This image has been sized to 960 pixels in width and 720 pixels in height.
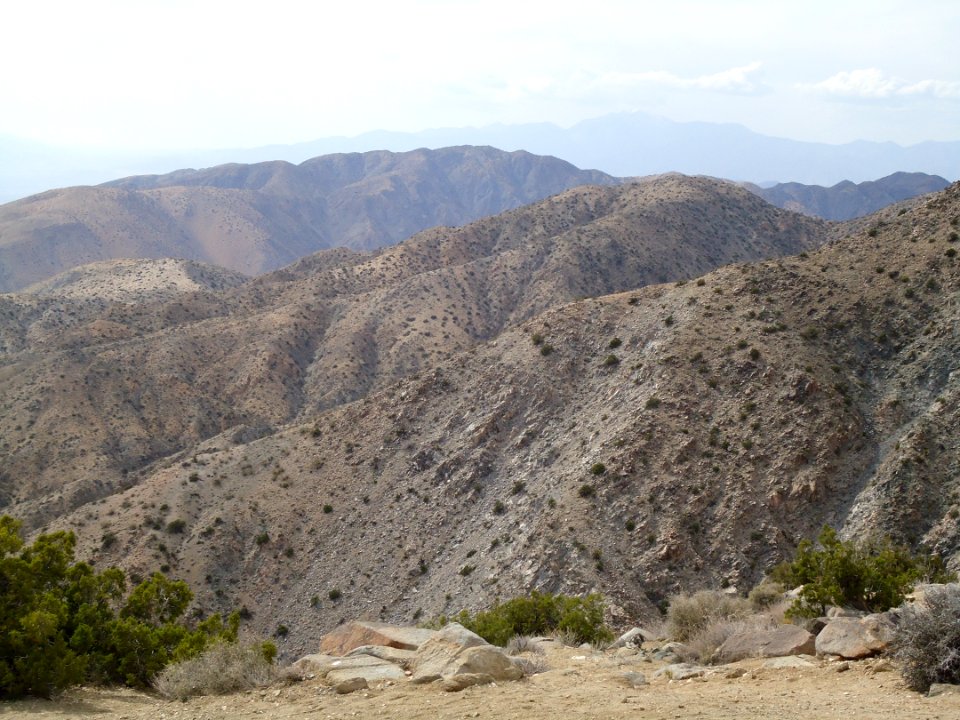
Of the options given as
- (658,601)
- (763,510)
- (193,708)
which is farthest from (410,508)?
(193,708)

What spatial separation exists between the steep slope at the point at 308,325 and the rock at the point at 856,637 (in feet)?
170

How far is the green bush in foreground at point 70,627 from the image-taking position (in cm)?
1534

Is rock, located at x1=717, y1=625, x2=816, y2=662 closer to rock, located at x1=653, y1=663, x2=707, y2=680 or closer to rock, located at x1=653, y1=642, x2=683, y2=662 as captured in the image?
rock, located at x1=653, y1=663, x2=707, y2=680

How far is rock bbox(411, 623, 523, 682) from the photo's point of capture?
1448cm

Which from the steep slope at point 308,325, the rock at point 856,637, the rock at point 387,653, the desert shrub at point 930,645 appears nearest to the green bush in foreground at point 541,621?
the rock at point 387,653

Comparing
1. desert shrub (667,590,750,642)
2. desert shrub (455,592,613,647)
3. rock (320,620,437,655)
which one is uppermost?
rock (320,620,437,655)

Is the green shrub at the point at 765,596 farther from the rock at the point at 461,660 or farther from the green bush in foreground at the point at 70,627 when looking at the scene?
the green bush in foreground at the point at 70,627

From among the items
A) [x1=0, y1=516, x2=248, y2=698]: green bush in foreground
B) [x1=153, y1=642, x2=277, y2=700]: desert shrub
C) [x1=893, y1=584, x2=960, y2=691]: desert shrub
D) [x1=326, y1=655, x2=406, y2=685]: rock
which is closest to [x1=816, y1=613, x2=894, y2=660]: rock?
[x1=893, y1=584, x2=960, y2=691]: desert shrub

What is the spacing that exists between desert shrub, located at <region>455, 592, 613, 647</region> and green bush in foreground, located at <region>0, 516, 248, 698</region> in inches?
265

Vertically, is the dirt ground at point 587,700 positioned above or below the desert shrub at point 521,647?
above

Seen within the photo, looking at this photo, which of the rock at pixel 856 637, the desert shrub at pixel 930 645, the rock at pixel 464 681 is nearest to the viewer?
the desert shrub at pixel 930 645

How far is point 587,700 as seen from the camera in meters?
13.4

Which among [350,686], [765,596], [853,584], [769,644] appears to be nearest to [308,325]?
[765,596]

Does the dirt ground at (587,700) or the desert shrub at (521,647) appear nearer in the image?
the dirt ground at (587,700)
